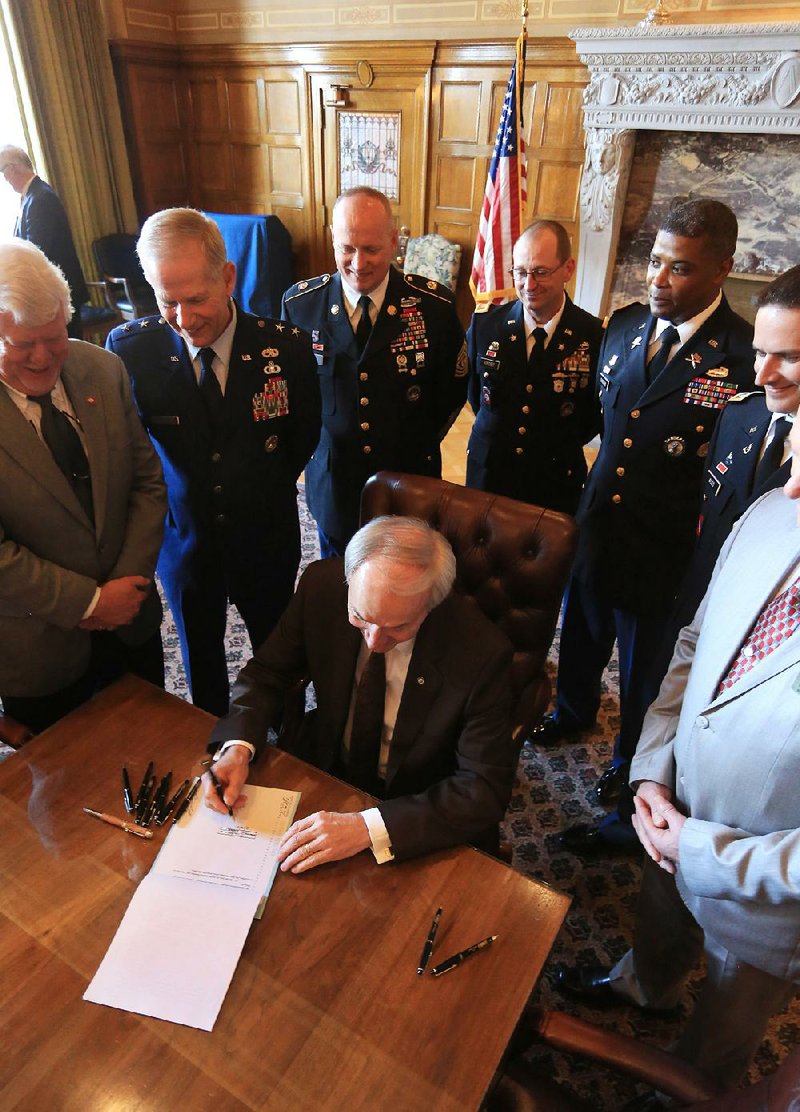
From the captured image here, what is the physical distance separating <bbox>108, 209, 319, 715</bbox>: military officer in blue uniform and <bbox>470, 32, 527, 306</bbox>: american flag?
72.7 inches

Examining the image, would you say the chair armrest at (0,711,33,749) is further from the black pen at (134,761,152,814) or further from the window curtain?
the window curtain

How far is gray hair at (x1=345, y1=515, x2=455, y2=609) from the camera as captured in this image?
50.3 inches

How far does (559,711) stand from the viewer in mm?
2455

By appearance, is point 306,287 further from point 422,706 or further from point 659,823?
point 659,823

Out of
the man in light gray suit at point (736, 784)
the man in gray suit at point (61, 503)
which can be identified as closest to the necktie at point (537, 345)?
the man in light gray suit at point (736, 784)

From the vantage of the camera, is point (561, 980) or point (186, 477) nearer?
point (561, 980)

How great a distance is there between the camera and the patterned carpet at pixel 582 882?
62.8 inches

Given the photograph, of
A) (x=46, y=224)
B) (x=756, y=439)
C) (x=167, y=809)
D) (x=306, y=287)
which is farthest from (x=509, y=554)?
(x=46, y=224)

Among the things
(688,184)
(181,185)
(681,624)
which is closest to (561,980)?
(681,624)

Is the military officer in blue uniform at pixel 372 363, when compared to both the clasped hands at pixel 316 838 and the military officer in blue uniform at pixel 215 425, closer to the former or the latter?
the military officer in blue uniform at pixel 215 425

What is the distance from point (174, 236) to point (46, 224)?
11.9ft

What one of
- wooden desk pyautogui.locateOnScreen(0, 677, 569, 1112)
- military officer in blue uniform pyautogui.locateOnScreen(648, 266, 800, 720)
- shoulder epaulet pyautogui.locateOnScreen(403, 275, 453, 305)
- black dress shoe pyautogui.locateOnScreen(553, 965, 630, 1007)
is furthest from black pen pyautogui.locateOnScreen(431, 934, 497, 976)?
shoulder epaulet pyautogui.locateOnScreen(403, 275, 453, 305)

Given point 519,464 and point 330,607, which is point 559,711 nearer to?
point 519,464

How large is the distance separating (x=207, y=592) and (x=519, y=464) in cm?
112
